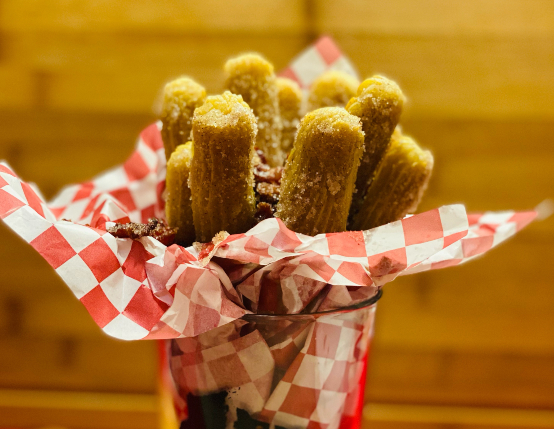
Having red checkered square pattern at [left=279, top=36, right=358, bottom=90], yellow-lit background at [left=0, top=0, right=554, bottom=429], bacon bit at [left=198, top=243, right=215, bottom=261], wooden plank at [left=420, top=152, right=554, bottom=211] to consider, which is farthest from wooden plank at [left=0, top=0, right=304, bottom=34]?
bacon bit at [left=198, top=243, right=215, bottom=261]

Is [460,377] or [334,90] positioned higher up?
[334,90]

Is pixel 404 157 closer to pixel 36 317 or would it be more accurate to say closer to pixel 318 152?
pixel 318 152

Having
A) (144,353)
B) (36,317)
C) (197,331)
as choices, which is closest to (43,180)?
(36,317)

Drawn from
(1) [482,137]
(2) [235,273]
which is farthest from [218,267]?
(1) [482,137]

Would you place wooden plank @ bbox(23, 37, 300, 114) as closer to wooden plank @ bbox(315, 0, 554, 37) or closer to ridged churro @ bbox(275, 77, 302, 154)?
wooden plank @ bbox(315, 0, 554, 37)

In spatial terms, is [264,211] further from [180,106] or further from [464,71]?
[464,71]

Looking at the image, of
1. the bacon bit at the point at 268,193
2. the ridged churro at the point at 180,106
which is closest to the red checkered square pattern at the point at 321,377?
the bacon bit at the point at 268,193
